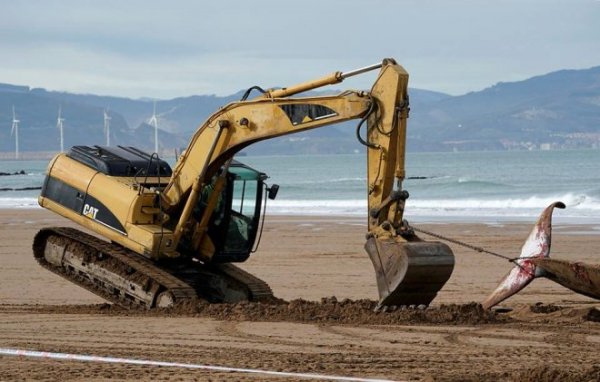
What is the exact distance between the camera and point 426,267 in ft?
40.7

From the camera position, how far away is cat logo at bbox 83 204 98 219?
14.9 meters

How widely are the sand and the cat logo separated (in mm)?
1181

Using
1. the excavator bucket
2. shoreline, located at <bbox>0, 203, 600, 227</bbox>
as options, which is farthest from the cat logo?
shoreline, located at <bbox>0, 203, 600, 227</bbox>

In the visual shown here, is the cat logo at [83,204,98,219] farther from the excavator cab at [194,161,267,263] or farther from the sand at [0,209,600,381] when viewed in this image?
the excavator cab at [194,161,267,263]

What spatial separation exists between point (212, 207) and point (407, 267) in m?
3.06

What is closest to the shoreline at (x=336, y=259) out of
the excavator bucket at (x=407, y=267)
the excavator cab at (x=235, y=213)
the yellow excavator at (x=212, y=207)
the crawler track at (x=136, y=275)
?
the crawler track at (x=136, y=275)

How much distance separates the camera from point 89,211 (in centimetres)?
1498

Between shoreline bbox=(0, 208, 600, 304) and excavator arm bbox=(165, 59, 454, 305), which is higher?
excavator arm bbox=(165, 59, 454, 305)

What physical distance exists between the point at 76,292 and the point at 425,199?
105 ft

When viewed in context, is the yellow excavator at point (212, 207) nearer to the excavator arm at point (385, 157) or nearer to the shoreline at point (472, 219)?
the excavator arm at point (385, 157)

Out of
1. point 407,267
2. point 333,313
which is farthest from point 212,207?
point 407,267

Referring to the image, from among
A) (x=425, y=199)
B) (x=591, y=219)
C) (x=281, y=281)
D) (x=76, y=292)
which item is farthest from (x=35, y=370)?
(x=425, y=199)

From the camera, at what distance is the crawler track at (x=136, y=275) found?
14.3 metres

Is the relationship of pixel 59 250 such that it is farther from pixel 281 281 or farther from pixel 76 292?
pixel 281 281
